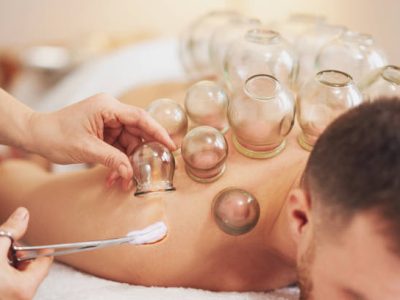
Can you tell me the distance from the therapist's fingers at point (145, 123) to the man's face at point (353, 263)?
0.26 m

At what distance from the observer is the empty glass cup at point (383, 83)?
33.1 inches

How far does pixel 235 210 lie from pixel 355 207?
0.22m

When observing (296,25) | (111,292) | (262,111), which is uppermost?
(262,111)

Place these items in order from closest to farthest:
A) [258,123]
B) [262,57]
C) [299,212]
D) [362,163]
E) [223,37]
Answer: [362,163]
[299,212]
[258,123]
[262,57]
[223,37]

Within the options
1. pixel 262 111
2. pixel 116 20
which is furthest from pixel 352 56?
pixel 116 20

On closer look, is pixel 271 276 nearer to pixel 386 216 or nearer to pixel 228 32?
pixel 386 216

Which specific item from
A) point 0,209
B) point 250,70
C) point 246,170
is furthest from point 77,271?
point 250,70

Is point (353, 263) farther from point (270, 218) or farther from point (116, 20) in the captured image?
point (116, 20)

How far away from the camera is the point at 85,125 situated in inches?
32.4

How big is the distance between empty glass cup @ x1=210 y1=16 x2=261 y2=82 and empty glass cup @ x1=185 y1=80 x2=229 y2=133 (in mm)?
247

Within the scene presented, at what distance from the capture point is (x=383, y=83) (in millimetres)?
855

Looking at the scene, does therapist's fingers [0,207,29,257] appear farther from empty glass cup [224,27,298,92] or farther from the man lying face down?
empty glass cup [224,27,298,92]

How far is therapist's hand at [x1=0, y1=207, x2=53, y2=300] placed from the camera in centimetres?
66

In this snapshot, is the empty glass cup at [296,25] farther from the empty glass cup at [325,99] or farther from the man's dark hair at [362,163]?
the man's dark hair at [362,163]
